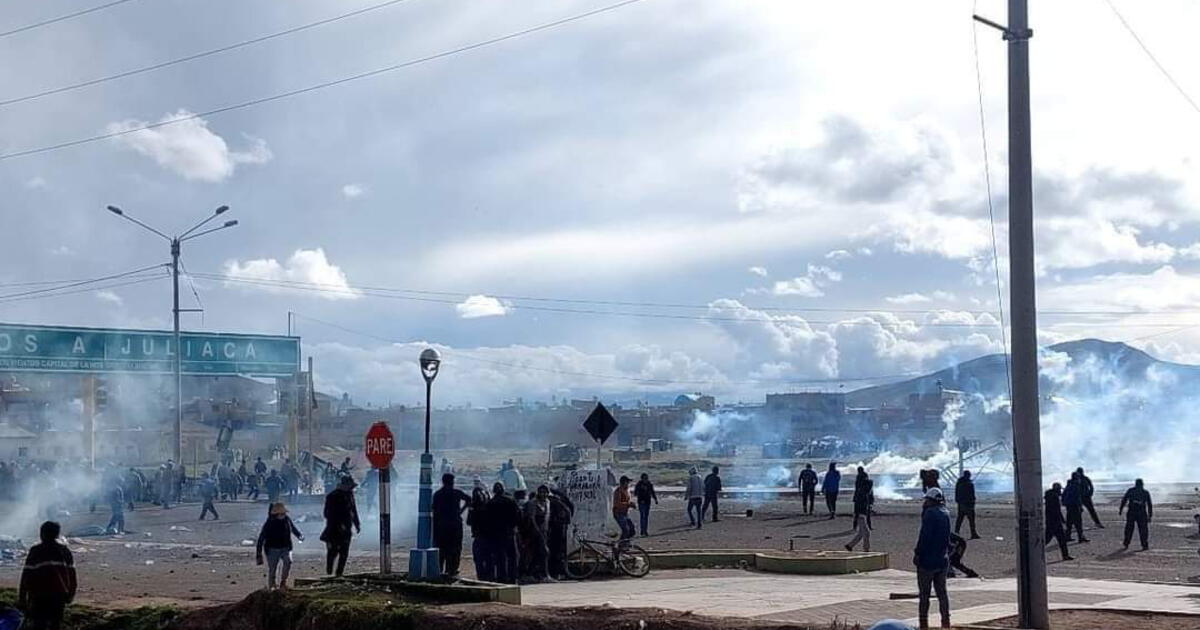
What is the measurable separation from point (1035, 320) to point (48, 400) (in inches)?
2434

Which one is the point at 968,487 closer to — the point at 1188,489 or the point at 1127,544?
the point at 1127,544

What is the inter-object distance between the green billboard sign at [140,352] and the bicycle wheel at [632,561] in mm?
32984

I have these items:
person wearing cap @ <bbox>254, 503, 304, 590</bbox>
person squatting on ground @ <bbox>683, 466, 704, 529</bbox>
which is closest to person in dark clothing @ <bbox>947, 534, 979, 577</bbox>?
person wearing cap @ <bbox>254, 503, 304, 590</bbox>

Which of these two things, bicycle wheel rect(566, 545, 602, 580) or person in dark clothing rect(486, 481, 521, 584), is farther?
bicycle wheel rect(566, 545, 602, 580)

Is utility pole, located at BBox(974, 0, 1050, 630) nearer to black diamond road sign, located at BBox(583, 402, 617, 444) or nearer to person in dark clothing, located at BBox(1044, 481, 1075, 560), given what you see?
black diamond road sign, located at BBox(583, 402, 617, 444)

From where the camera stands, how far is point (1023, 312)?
46.7ft

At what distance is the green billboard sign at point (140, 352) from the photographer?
1980 inches

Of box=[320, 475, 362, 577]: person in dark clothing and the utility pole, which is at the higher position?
the utility pole

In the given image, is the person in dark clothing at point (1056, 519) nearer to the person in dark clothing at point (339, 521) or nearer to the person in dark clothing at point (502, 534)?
the person in dark clothing at point (502, 534)

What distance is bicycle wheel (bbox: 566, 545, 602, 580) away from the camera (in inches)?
831

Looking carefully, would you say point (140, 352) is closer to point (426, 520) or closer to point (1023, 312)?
point (426, 520)

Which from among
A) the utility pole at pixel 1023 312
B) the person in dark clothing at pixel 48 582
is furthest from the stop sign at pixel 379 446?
the utility pole at pixel 1023 312

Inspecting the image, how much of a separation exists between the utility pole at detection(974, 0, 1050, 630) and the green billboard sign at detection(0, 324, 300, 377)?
1619 inches

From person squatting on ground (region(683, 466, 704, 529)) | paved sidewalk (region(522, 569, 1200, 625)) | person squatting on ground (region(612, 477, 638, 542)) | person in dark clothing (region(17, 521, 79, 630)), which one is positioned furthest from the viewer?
person squatting on ground (region(683, 466, 704, 529))
